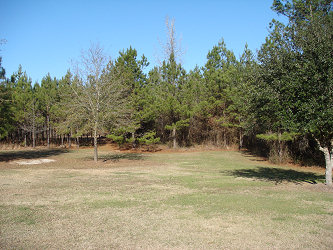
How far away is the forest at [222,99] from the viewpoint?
10047 mm

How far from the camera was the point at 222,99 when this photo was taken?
1341 inches

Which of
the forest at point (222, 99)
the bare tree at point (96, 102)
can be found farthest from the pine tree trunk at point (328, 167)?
the bare tree at point (96, 102)

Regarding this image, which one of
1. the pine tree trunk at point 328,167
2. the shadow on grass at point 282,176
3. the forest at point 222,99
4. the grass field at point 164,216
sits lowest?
the shadow on grass at point 282,176

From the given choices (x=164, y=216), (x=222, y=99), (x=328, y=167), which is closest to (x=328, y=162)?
(x=328, y=167)

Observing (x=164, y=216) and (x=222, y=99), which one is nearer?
(x=164, y=216)

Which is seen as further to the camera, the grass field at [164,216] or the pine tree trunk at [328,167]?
the pine tree trunk at [328,167]

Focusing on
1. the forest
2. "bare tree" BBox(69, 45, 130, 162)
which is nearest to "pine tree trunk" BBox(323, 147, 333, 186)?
the forest

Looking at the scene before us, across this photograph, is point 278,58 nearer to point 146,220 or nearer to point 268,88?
point 268,88

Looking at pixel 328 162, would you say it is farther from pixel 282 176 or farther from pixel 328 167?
pixel 282 176

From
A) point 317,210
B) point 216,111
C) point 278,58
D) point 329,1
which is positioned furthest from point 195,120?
point 317,210

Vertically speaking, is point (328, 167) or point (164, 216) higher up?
point (328, 167)

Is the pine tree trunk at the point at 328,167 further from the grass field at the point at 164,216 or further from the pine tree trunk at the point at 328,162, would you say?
the grass field at the point at 164,216

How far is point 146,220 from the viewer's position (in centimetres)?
668

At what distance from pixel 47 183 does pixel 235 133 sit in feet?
95.0
